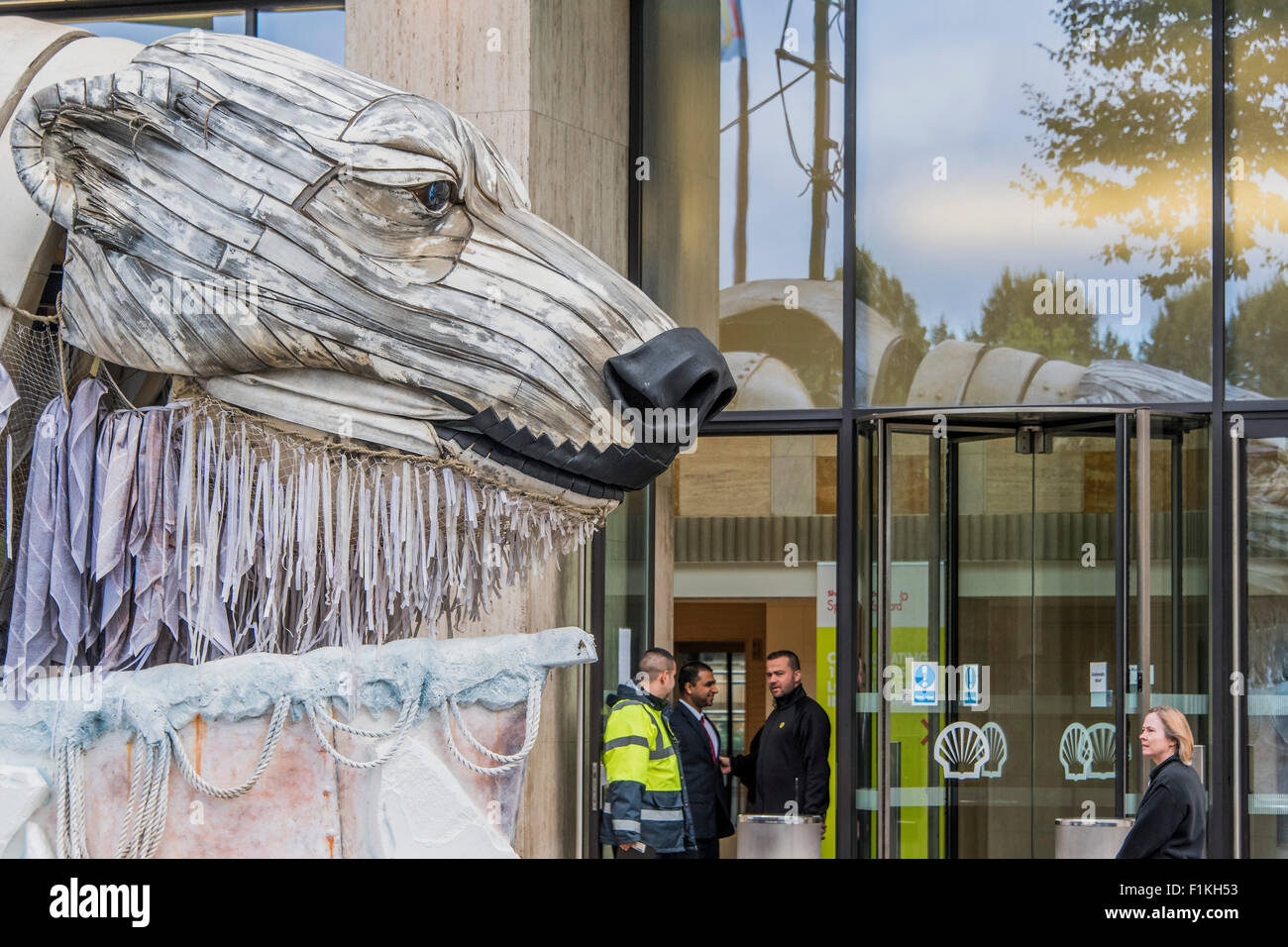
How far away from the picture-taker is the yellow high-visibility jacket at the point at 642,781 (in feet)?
21.1

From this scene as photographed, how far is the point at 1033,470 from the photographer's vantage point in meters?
8.12

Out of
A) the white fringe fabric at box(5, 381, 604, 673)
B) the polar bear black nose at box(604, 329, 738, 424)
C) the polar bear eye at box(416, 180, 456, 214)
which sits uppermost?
the polar bear eye at box(416, 180, 456, 214)

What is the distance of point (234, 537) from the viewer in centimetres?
226

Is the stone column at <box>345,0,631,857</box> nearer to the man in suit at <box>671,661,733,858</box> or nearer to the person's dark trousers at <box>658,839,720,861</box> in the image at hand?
the man in suit at <box>671,661,733,858</box>

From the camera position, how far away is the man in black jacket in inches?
319

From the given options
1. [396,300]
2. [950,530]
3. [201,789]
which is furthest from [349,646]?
[950,530]

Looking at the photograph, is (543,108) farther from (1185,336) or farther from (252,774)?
(252,774)

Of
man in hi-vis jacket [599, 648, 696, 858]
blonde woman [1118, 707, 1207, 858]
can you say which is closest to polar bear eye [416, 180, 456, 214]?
blonde woman [1118, 707, 1207, 858]

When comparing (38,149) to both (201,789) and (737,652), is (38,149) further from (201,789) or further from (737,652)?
(737,652)

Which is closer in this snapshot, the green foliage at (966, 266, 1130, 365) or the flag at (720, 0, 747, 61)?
the green foliage at (966, 266, 1130, 365)

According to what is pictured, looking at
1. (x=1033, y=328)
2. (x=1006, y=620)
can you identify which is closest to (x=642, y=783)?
(x=1006, y=620)

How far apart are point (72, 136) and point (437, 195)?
20.9 inches
